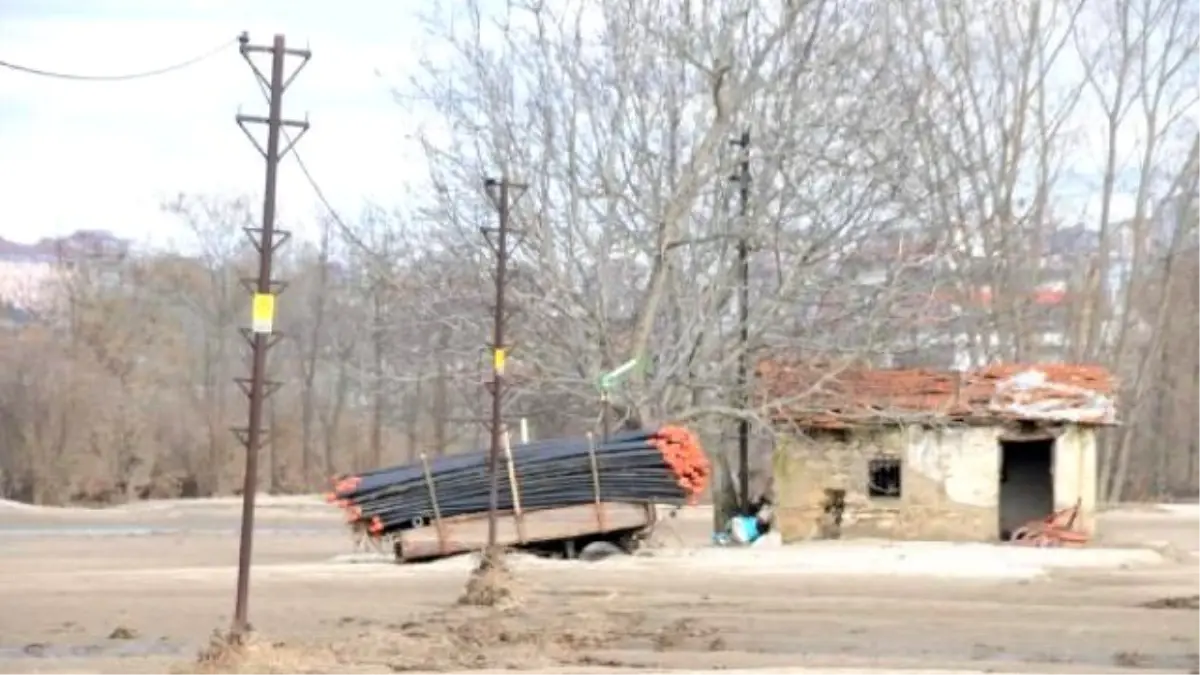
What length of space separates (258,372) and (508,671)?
3.48 m

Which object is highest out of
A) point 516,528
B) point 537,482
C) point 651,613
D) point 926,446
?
point 926,446

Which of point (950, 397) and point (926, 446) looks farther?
point (950, 397)

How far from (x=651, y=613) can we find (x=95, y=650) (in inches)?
276

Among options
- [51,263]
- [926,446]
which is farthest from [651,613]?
[51,263]

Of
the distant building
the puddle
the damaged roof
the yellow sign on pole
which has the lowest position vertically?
the puddle

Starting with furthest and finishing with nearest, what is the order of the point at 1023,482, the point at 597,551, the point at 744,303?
the point at 1023,482 → the point at 744,303 → the point at 597,551

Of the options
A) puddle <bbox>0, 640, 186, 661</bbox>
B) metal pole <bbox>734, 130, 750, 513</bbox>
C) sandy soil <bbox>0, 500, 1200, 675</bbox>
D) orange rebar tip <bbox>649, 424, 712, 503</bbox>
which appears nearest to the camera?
sandy soil <bbox>0, 500, 1200, 675</bbox>

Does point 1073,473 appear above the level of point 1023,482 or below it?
above

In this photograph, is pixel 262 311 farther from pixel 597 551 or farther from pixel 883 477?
pixel 883 477

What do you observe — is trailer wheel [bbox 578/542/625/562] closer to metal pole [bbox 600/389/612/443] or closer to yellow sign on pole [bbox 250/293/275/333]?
metal pole [bbox 600/389/612/443]

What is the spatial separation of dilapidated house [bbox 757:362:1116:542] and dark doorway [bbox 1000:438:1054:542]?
2.00 m

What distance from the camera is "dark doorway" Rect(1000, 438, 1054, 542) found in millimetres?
41562

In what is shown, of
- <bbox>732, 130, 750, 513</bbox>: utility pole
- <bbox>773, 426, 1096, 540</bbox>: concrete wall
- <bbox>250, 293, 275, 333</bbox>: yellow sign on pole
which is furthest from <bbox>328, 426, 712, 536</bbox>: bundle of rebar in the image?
<bbox>250, 293, 275, 333</bbox>: yellow sign on pole

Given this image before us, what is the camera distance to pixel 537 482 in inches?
1353
